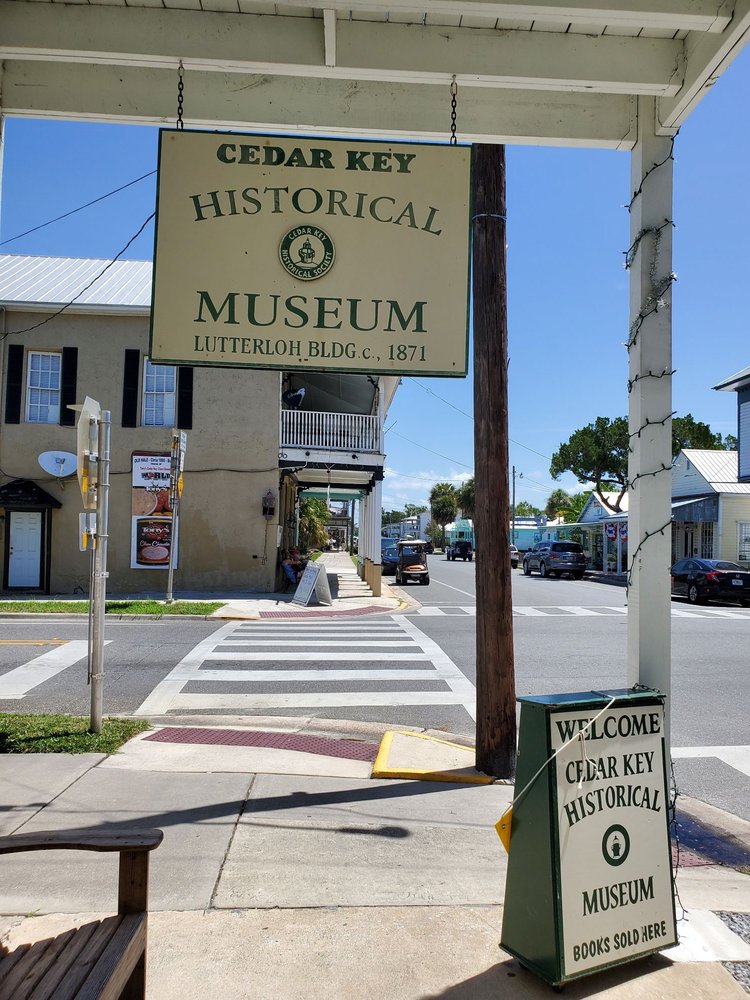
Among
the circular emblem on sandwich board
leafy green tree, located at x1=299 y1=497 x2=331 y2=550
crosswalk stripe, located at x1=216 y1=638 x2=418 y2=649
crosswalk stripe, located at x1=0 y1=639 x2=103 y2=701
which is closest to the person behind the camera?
the circular emblem on sandwich board

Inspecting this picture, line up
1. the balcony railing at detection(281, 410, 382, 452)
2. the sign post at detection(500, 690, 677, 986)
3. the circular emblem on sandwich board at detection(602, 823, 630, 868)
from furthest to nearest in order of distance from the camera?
the balcony railing at detection(281, 410, 382, 452)
the circular emblem on sandwich board at detection(602, 823, 630, 868)
the sign post at detection(500, 690, 677, 986)

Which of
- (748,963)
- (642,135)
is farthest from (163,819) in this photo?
(642,135)

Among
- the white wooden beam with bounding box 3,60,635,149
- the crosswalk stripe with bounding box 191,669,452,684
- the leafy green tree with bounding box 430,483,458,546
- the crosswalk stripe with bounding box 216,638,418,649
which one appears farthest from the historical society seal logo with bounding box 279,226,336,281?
the leafy green tree with bounding box 430,483,458,546

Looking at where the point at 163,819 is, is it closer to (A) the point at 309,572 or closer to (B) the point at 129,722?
(B) the point at 129,722

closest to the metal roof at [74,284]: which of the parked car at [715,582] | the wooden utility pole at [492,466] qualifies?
the wooden utility pole at [492,466]

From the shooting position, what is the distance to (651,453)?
4094 millimetres

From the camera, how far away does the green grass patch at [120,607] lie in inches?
616

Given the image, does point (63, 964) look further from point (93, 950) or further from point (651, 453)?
point (651, 453)

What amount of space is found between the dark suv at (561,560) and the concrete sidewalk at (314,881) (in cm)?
3175

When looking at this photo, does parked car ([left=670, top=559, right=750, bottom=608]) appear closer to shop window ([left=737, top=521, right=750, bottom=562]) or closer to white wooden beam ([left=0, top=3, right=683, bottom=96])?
shop window ([left=737, top=521, right=750, bottom=562])

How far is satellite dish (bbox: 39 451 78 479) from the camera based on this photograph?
63.9 ft

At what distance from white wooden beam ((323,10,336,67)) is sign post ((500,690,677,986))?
3.43 meters

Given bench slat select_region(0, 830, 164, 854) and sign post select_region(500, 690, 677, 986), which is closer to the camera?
bench slat select_region(0, 830, 164, 854)

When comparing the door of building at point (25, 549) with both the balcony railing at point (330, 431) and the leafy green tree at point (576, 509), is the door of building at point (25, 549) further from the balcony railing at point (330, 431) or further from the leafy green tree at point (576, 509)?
the leafy green tree at point (576, 509)
